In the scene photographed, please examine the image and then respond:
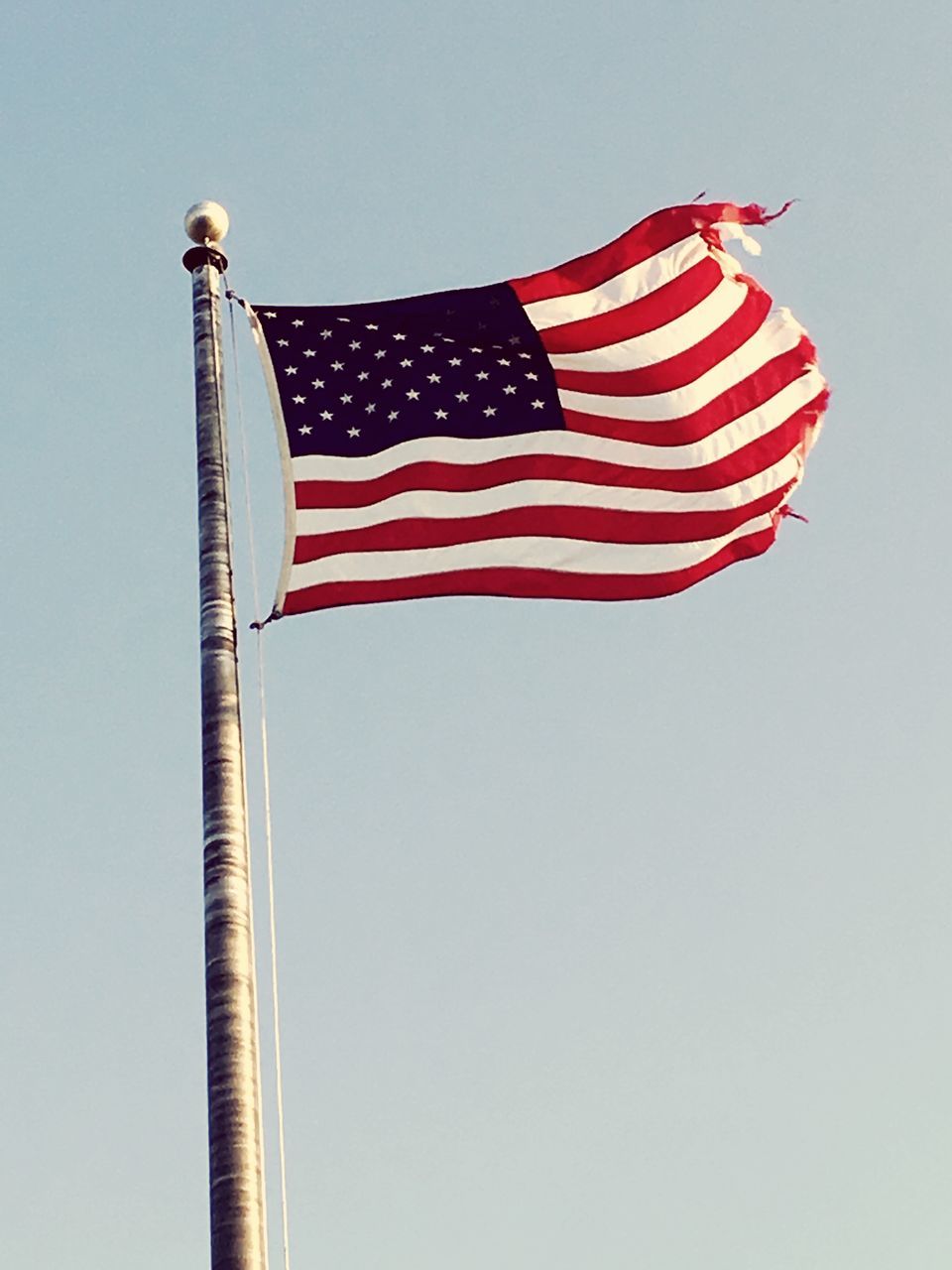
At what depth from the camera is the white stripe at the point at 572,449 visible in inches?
686

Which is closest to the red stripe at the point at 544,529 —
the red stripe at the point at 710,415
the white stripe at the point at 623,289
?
the red stripe at the point at 710,415

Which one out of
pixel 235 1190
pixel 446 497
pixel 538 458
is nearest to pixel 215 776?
pixel 235 1190

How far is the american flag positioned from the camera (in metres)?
17.3

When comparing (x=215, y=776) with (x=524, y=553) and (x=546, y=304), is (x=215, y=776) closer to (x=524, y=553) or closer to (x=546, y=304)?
(x=524, y=553)

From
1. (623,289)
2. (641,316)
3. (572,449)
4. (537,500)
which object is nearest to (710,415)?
(641,316)

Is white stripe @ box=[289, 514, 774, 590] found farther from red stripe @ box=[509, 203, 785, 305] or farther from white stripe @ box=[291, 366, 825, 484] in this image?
red stripe @ box=[509, 203, 785, 305]

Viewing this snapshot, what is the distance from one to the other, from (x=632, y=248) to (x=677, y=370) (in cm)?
148

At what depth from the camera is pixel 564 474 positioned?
1889cm

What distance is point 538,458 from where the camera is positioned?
741 inches

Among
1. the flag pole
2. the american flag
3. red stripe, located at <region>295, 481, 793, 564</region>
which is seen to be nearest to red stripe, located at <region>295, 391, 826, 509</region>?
the american flag

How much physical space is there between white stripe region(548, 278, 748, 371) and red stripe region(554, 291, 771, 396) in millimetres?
51

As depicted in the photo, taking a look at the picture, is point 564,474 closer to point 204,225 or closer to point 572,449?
point 572,449

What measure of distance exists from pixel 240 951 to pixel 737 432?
29.7 ft

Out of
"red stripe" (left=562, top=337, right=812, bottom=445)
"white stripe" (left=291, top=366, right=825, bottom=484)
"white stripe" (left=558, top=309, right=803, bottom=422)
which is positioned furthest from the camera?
"white stripe" (left=558, top=309, right=803, bottom=422)
